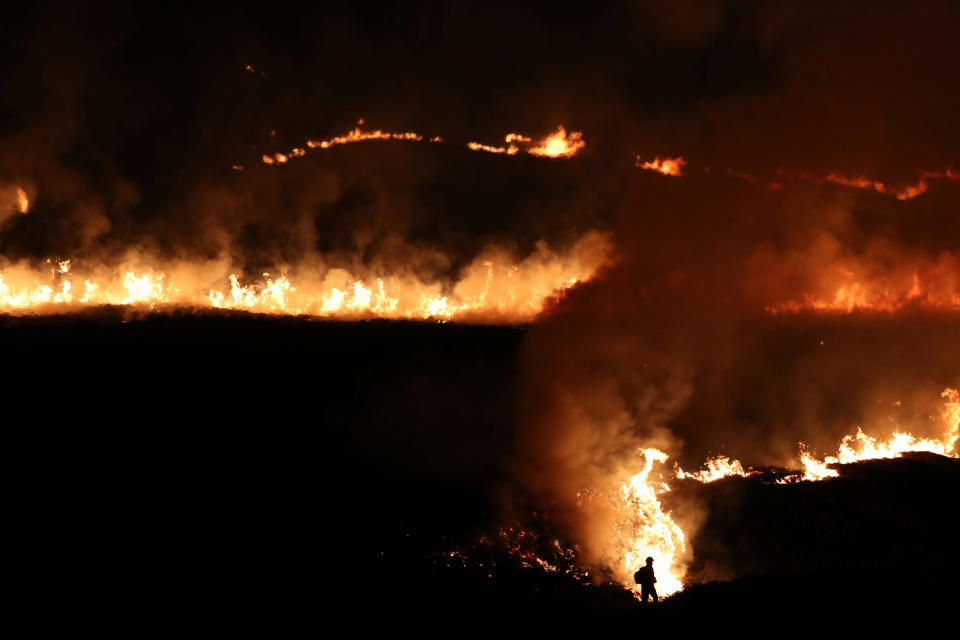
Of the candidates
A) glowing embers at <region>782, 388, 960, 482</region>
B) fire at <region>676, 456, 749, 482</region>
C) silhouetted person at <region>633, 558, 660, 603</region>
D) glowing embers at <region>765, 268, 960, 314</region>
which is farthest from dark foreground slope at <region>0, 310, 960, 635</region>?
glowing embers at <region>765, 268, 960, 314</region>

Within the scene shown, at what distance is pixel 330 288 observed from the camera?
38500mm

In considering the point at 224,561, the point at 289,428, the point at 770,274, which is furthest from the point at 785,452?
the point at 224,561

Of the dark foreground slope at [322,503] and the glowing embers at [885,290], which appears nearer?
the dark foreground slope at [322,503]

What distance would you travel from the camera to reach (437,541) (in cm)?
1922

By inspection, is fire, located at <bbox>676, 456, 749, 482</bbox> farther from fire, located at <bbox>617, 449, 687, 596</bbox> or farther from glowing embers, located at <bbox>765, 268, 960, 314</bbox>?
glowing embers, located at <bbox>765, 268, 960, 314</bbox>

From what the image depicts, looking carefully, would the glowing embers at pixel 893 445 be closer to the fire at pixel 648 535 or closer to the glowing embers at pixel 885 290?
the glowing embers at pixel 885 290

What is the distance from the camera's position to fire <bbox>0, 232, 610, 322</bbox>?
35.4m

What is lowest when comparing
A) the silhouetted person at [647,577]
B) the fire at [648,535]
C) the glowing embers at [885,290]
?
the silhouetted person at [647,577]

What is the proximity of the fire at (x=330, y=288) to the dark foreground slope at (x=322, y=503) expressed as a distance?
4.20 metres

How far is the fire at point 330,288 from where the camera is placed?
35.4 metres

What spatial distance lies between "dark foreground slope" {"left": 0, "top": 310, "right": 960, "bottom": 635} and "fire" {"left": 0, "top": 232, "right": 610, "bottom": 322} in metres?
4.20

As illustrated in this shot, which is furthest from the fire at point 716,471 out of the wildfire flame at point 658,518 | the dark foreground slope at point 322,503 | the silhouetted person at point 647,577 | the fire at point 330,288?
the fire at point 330,288

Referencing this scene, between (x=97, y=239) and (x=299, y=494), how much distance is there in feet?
77.7

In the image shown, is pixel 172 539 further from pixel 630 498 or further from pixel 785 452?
pixel 785 452
